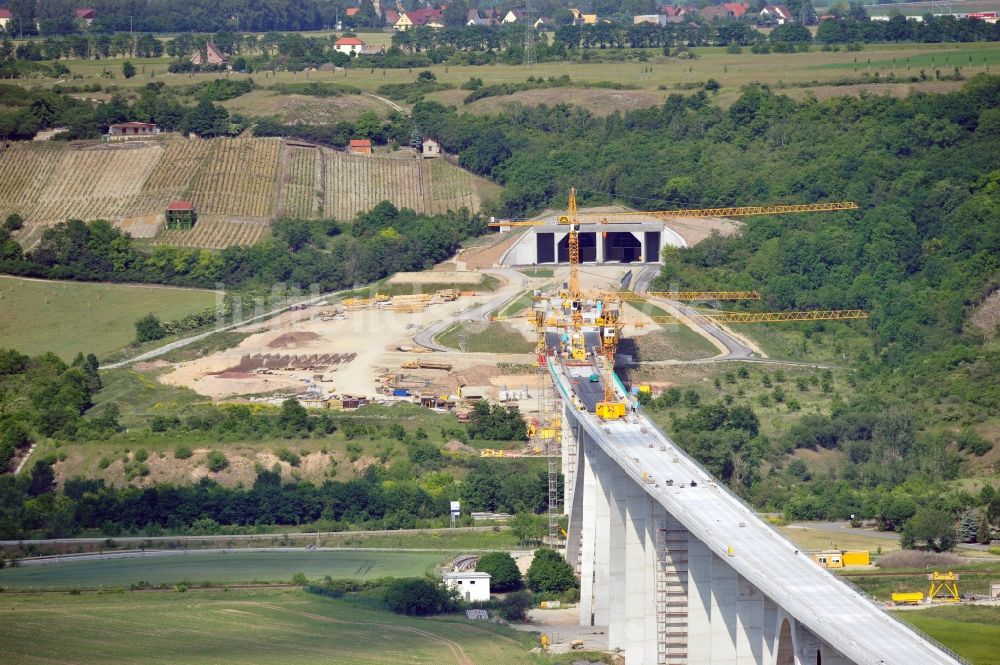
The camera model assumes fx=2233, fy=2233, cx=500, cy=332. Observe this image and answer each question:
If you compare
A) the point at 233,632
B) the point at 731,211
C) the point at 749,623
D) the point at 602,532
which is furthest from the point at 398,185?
the point at 749,623

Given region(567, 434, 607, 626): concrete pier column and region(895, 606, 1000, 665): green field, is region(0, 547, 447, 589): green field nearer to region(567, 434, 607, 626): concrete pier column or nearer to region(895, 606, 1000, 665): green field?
region(567, 434, 607, 626): concrete pier column

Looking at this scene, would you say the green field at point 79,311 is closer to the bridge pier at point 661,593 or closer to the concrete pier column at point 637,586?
the bridge pier at point 661,593

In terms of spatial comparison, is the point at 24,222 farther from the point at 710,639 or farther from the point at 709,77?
the point at 710,639

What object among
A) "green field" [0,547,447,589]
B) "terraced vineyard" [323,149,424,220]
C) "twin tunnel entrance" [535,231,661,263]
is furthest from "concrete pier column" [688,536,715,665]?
"terraced vineyard" [323,149,424,220]

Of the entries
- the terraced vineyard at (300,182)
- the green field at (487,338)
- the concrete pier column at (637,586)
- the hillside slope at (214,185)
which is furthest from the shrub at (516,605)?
the terraced vineyard at (300,182)

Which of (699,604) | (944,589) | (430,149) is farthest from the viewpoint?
(430,149)

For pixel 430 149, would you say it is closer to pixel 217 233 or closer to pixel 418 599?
pixel 217 233

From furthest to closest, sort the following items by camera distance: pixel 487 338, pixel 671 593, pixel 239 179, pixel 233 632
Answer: pixel 239 179, pixel 487 338, pixel 233 632, pixel 671 593
